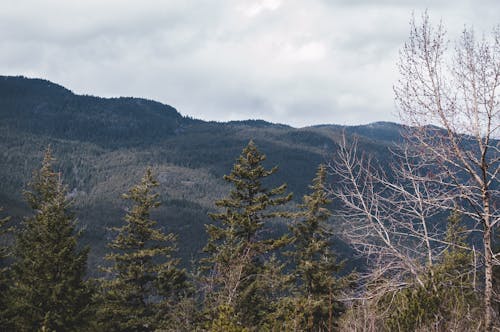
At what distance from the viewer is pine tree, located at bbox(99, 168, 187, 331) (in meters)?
21.4

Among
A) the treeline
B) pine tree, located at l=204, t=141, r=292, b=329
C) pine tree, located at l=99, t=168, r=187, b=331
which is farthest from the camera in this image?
pine tree, located at l=99, t=168, r=187, b=331

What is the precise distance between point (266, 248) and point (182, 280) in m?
5.81

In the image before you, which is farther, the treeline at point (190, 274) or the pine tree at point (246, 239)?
the pine tree at point (246, 239)

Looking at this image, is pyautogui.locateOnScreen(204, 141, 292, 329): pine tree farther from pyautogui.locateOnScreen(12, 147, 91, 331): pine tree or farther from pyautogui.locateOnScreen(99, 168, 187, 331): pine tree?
pyautogui.locateOnScreen(12, 147, 91, 331): pine tree

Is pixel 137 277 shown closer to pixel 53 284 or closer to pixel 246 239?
pixel 246 239

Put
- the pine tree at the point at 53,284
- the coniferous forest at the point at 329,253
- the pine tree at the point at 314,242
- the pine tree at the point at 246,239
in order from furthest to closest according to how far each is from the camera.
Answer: the pine tree at the point at 314,242 → the pine tree at the point at 246,239 → the pine tree at the point at 53,284 → the coniferous forest at the point at 329,253

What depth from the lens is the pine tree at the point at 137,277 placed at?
21.4 metres

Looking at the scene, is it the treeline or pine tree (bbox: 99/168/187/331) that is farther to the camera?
pine tree (bbox: 99/168/187/331)

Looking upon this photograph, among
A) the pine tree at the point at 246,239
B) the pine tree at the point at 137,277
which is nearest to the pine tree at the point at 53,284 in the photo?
the pine tree at the point at 137,277

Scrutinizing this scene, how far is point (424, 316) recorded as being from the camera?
955 centimetres

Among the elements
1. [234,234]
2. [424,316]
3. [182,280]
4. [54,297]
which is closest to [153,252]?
[182,280]

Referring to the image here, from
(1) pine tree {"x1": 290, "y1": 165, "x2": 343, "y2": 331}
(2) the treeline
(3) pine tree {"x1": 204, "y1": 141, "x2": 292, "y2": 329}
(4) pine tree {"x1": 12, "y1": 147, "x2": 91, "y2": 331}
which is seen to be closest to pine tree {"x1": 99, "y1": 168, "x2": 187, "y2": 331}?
(2) the treeline

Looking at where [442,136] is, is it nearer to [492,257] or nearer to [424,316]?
[492,257]

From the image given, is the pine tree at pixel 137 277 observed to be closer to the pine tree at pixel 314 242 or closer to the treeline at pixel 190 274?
the treeline at pixel 190 274
